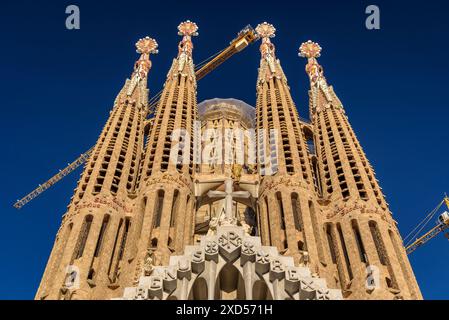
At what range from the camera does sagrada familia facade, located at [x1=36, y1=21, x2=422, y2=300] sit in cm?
1722

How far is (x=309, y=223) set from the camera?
3000cm

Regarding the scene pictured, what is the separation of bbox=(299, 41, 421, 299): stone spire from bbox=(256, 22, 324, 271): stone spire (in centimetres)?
118

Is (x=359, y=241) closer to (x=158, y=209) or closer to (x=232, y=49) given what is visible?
(x=158, y=209)

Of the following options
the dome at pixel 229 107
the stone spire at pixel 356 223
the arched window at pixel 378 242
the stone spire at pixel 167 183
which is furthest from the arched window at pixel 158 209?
the dome at pixel 229 107

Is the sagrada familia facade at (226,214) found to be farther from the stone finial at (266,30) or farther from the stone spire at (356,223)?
the stone finial at (266,30)

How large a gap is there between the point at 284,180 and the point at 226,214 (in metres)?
13.9

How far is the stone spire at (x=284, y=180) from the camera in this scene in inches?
1147

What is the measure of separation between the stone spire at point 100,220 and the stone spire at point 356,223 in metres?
11.0

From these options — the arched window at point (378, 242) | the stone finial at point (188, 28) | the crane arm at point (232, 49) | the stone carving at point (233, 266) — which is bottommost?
the stone carving at point (233, 266)

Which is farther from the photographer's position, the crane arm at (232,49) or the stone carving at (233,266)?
the crane arm at (232,49)

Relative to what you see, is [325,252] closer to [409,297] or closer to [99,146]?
[409,297]
